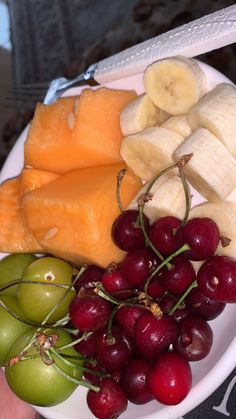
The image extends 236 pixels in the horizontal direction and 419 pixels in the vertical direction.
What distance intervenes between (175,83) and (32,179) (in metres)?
0.41

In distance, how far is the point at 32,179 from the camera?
4.35ft

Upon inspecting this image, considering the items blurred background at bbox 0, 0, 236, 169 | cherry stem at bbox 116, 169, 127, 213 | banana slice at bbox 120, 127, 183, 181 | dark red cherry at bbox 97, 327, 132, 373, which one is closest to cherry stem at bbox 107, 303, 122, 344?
dark red cherry at bbox 97, 327, 132, 373

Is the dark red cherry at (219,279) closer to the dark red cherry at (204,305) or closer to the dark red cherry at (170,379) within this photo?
the dark red cherry at (204,305)

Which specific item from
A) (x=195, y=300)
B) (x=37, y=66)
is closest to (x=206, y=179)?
(x=195, y=300)

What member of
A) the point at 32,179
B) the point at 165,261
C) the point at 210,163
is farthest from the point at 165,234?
the point at 32,179

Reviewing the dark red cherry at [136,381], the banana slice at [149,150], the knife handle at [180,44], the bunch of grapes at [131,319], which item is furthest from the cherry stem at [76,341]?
the knife handle at [180,44]

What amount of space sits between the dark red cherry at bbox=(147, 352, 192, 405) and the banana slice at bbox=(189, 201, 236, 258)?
23 centimetres

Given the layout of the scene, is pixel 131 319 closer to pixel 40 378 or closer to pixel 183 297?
pixel 183 297

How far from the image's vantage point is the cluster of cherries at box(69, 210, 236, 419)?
107cm

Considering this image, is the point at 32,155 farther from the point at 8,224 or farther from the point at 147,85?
the point at 147,85

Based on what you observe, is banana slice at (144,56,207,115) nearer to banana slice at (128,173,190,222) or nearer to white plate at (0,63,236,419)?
white plate at (0,63,236,419)

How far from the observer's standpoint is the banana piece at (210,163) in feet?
3.61

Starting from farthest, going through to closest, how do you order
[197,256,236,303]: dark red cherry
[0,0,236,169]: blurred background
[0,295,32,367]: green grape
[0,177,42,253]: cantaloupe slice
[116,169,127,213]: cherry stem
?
[0,0,236,169]: blurred background, [0,177,42,253]: cantaloupe slice, [0,295,32,367]: green grape, [116,169,127,213]: cherry stem, [197,256,236,303]: dark red cherry

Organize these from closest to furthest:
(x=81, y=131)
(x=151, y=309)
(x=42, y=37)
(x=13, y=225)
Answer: (x=151, y=309), (x=81, y=131), (x=13, y=225), (x=42, y=37)
